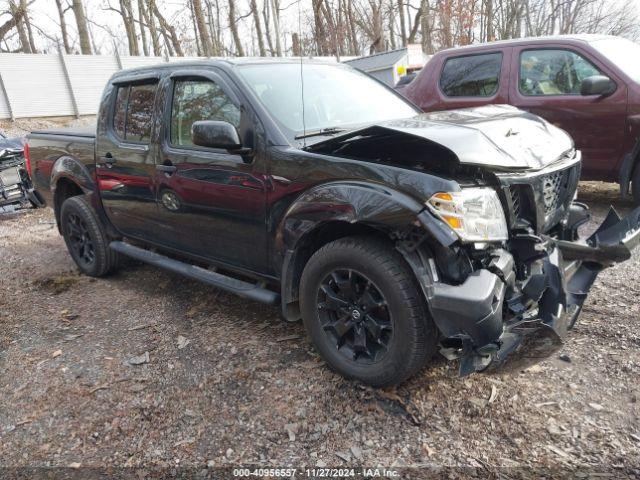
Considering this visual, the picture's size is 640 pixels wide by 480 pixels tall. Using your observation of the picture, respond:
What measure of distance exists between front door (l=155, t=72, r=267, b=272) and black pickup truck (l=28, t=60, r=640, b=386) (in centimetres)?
1

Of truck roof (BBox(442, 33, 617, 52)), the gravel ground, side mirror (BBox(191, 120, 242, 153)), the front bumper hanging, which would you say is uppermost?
truck roof (BBox(442, 33, 617, 52))

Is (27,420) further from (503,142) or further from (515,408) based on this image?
(503,142)

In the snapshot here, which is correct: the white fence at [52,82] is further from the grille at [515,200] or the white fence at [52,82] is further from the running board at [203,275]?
the grille at [515,200]

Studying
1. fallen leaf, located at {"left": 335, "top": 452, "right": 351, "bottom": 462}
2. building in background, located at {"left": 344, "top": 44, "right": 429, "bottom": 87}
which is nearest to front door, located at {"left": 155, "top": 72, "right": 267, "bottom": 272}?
fallen leaf, located at {"left": 335, "top": 452, "right": 351, "bottom": 462}

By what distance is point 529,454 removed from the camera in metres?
2.23

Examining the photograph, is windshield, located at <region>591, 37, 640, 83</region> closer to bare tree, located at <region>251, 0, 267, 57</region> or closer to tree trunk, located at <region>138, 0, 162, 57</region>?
bare tree, located at <region>251, 0, 267, 57</region>

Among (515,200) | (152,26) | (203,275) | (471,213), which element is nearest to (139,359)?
(203,275)

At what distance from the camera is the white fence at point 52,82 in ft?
57.2

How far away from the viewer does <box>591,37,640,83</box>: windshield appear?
526 centimetres

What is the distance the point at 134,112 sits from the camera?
4039 mm

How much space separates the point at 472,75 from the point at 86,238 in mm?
4915

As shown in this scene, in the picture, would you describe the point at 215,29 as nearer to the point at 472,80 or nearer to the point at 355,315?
the point at 472,80

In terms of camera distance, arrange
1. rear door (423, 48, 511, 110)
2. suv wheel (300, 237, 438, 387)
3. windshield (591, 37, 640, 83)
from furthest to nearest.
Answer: rear door (423, 48, 511, 110)
windshield (591, 37, 640, 83)
suv wheel (300, 237, 438, 387)

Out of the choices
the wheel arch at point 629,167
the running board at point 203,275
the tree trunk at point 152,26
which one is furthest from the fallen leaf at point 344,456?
the tree trunk at point 152,26
